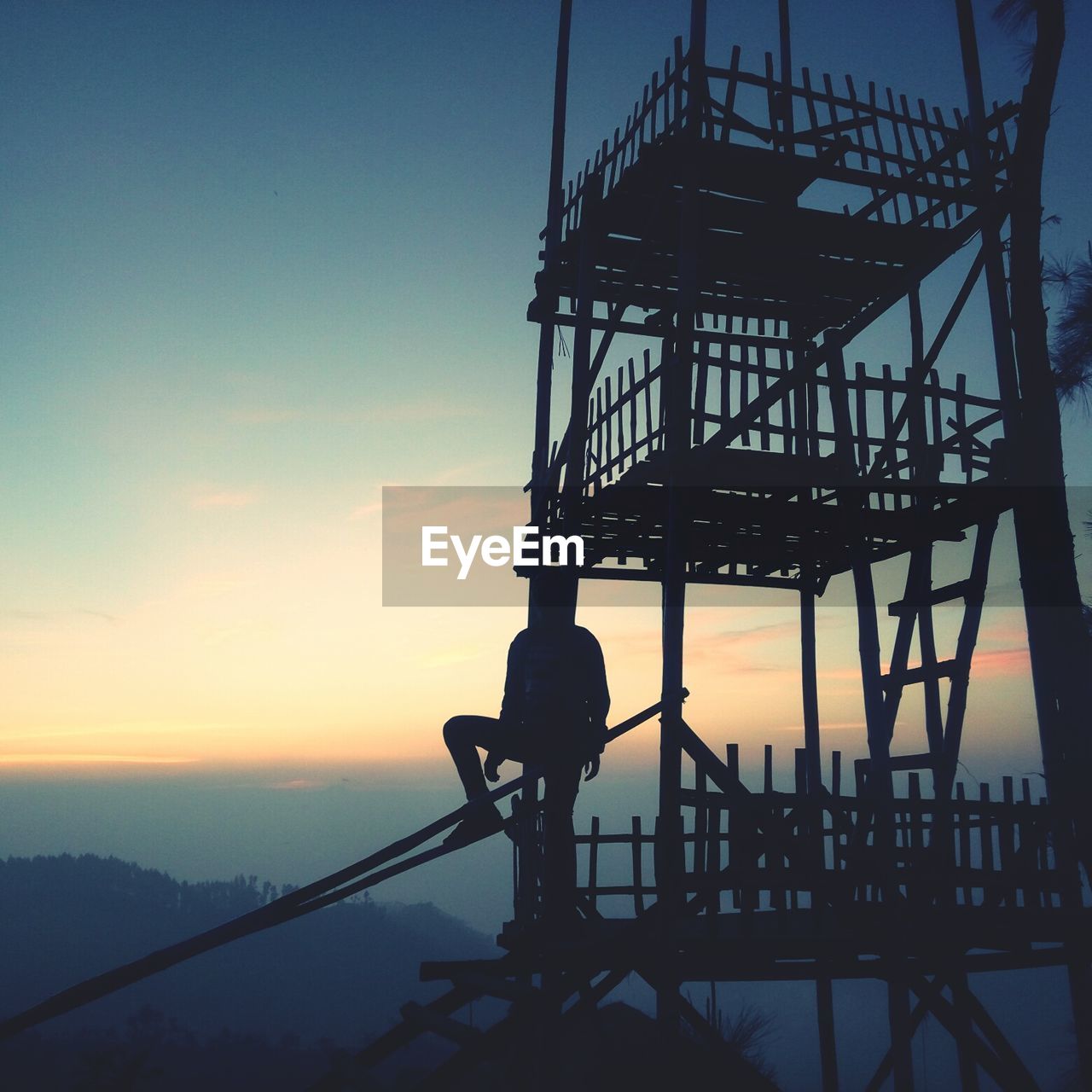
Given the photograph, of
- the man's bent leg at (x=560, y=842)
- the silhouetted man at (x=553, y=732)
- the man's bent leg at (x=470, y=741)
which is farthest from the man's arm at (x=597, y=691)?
the man's bent leg at (x=470, y=741)

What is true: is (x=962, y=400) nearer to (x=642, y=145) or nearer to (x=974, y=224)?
(x=974, y=224)

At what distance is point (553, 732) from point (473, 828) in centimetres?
112

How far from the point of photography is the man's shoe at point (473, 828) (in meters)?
8.79

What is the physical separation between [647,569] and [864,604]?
8.75 ft

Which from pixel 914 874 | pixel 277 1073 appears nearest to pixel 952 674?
pixel 914 874

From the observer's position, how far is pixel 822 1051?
13977 mm

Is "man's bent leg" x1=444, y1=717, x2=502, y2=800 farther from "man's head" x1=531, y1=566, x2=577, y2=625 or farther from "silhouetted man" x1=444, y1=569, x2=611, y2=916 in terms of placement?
"man's head" x1=531, y1=566, x2=577, y2=625

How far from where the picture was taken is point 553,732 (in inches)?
369

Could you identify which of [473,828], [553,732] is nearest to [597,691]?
[553,732]

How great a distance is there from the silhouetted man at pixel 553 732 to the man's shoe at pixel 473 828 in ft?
0.09

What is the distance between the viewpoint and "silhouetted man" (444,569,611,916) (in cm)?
934

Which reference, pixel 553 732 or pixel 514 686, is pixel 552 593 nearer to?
pixel 514 686

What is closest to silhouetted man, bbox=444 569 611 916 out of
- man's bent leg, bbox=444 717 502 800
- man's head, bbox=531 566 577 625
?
man's bent leg, bbox=444 717 502 800

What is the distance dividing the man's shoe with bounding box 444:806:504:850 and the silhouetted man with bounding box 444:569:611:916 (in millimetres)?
27
